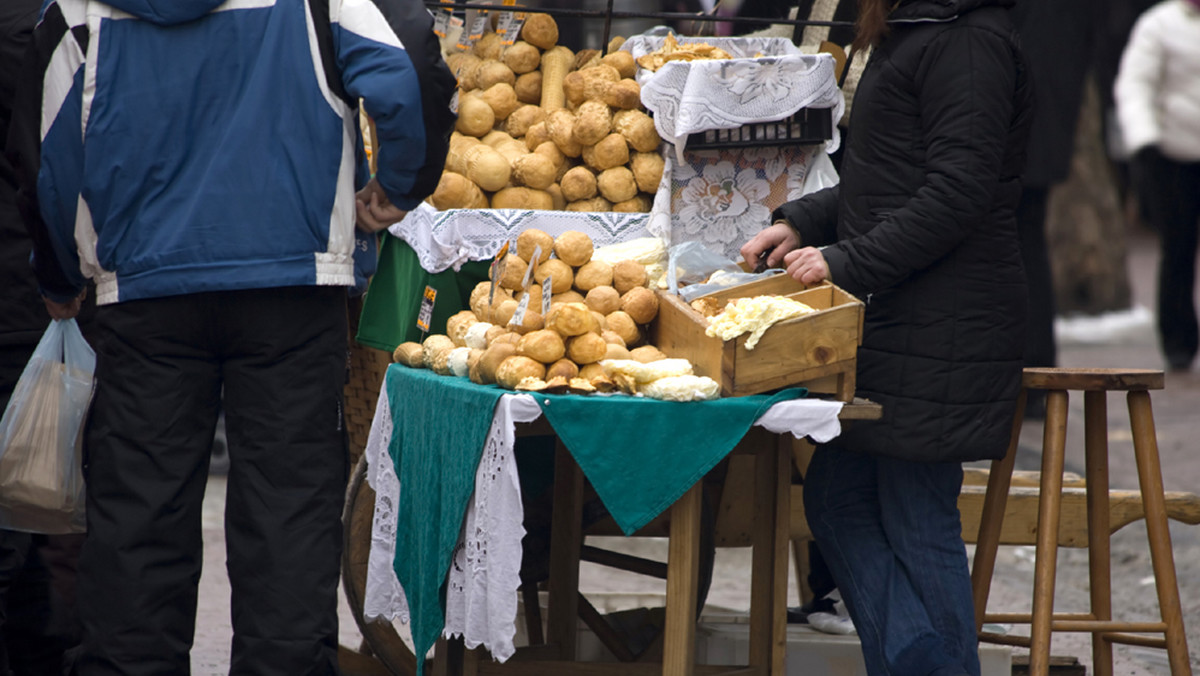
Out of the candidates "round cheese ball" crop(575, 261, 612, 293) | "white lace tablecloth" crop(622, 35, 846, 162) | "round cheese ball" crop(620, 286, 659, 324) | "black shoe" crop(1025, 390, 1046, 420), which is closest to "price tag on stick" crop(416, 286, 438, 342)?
"round cheese ball" crop(575, 261, 612, 293)

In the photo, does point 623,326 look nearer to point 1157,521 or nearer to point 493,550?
point 493,550

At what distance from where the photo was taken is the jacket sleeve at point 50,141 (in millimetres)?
3021

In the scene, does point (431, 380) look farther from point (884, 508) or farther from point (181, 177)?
point (884, 508)

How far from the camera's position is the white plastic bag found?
11.3 ft

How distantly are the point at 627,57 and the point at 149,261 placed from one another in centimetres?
189

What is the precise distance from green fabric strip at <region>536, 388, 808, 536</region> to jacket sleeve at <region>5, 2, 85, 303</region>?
1.08 metres

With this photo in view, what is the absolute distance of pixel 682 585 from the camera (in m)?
3.17

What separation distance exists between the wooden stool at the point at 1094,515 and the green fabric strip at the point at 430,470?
127cm

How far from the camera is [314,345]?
3.13m

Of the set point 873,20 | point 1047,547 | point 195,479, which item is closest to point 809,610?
point 1047,547

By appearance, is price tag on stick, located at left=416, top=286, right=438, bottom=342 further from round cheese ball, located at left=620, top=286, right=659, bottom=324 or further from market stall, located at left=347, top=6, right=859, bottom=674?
round cheese ball, located at left=620, top=286, right=659, bottom=324

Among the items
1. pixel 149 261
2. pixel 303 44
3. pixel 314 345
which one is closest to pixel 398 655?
pixel 314 345

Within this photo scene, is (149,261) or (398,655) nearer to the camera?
(149,261)

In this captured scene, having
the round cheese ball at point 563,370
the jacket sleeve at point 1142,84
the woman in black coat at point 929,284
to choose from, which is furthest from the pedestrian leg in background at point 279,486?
the jacket sleeve at point 1142,84
